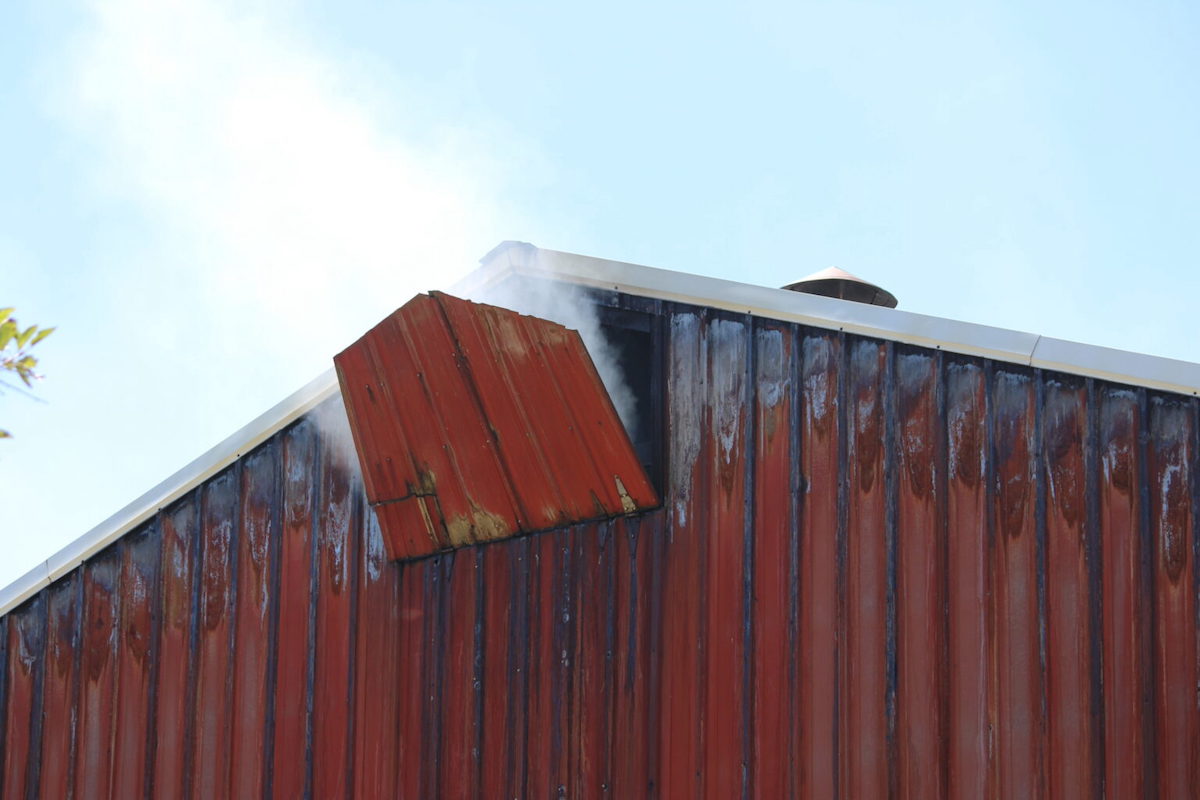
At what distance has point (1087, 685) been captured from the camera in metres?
5.24

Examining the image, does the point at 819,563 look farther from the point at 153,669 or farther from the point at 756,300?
the point at 153,669

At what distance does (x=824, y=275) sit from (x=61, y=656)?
6.25 meters

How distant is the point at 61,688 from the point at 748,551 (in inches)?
187

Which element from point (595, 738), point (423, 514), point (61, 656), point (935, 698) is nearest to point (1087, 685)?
point (935, 698)

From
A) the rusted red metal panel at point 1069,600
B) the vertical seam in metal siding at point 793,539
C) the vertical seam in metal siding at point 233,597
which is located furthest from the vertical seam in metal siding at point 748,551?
the vertical seam in metal siding at point 233,597

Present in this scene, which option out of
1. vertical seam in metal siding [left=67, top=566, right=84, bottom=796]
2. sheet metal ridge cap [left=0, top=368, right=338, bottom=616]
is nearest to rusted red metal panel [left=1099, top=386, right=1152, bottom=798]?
sheet metal ridge cap [left=0, top=368, right=338, bottom=616]

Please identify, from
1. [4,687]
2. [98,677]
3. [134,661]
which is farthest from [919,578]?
[4,687]

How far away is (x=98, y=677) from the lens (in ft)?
25.7

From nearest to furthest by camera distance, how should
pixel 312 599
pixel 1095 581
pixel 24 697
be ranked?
pixel 1095 581 → pixel 312 599 → pixel 24 697

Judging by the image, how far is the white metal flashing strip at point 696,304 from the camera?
5355mm

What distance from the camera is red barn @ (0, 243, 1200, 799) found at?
5.33 m

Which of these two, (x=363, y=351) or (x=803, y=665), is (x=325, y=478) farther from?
(x=803, y=665)

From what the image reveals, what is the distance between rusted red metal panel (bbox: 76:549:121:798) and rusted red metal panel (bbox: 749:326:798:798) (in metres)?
4.26

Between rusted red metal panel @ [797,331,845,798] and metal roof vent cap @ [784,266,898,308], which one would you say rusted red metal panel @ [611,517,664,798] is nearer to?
rusted red metal panel @ [797,331,845,798]
